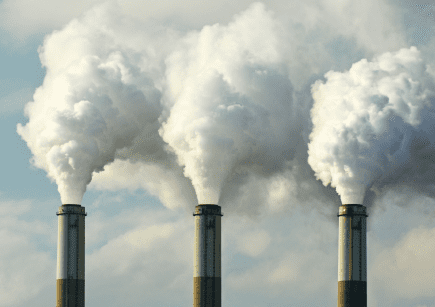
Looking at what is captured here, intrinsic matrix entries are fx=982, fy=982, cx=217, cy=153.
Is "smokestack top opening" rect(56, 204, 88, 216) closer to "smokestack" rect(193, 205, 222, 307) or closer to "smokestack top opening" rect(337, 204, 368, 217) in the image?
"smokestack" rect(193, 205, 222, 307)

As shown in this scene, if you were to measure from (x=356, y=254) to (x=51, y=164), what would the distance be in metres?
19.8

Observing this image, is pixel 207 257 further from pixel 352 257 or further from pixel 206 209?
pixel 352 257

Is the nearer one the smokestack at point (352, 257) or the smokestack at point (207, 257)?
the smokestack at point (352, 257)

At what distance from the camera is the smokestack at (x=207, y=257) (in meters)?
58.1

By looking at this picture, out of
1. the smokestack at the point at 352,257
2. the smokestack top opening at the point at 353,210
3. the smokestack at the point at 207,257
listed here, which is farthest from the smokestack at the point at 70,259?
the smokestack top opening at the point at 353,210

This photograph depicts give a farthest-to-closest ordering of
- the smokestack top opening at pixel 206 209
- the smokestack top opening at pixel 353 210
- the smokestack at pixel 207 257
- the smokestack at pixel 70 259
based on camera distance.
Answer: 1. the smokestack at pixel 70 259
2. the smokestack top opening at pixel 206 209
3. the smokestack at pixel 207 257
4. the smokestack top opening at pixel 353 210

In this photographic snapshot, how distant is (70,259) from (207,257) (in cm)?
852

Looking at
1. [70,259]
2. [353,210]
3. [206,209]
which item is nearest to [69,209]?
[70,259]

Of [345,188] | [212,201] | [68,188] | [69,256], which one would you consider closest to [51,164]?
[68,188]

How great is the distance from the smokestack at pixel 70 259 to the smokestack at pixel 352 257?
623 inches

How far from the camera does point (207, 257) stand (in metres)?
58.4

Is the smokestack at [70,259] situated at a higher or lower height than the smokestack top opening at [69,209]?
lower

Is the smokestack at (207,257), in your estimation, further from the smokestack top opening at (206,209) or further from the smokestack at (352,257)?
the smokestack at (352,257)

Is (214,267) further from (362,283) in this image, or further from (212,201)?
(362,283)
